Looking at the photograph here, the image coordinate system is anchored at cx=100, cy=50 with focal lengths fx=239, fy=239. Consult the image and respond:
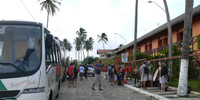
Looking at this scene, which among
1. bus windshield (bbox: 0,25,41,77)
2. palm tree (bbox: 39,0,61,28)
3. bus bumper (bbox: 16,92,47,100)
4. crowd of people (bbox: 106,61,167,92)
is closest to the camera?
bus bumper (bbox: 16,92,47,100)

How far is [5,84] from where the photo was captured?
18.9ft

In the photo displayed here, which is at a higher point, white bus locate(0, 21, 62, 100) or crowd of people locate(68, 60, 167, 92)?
white bus locate(0, 21, 62, 100)

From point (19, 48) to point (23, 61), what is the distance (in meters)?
0.42

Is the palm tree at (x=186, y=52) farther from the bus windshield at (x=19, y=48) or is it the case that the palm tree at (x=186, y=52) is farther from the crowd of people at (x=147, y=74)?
the bus windshield at (x=19, y=48)

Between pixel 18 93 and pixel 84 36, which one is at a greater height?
pixel 84 36

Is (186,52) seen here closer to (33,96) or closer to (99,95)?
(99,95)

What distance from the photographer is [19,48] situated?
637 cm

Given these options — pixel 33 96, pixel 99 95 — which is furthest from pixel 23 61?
pixel 99 95

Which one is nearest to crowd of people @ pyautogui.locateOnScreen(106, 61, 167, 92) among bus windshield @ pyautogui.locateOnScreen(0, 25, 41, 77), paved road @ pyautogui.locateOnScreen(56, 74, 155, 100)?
paved road @ pyautogui.locateOnScreen(56, 74, 155, 100)

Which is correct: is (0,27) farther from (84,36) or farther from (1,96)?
(84,36)

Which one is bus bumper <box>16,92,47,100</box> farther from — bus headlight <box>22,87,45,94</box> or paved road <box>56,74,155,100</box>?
paved road <box>56,74,155,100</box>

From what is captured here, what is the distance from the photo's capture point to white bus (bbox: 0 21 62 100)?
5.81m

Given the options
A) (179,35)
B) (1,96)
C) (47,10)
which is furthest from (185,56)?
(47,10)

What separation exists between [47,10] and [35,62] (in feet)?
83.3
